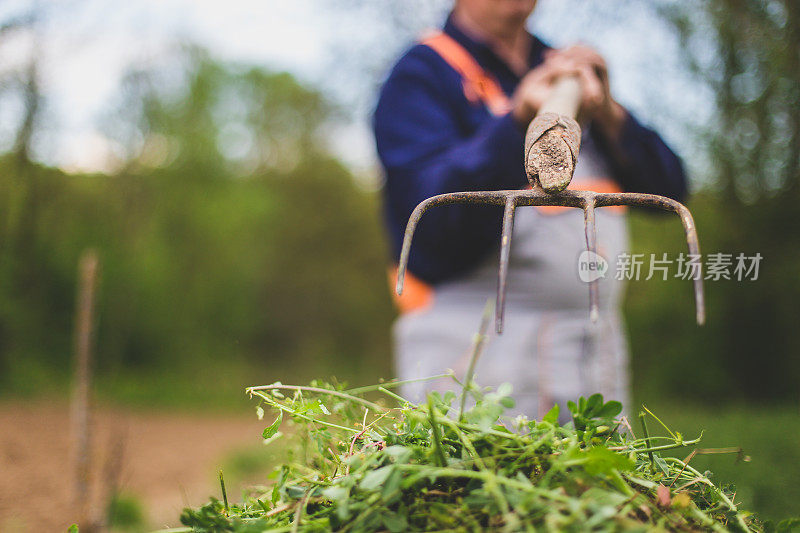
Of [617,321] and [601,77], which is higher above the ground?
[601,77]

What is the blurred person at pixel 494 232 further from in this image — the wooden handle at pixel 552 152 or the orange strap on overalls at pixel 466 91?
the wooden handle at pixel 552 152

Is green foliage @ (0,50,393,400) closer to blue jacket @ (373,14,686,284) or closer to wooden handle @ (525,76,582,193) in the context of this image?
blue jacket @ (373,14,686,284)

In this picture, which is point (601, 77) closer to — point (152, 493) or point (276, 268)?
point (152, 493)

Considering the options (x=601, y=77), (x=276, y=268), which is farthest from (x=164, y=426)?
(x=601, y=77)

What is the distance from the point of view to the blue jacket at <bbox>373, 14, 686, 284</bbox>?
1634 mm

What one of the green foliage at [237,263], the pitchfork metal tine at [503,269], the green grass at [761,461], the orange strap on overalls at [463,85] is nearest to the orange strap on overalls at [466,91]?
the orange strap on overalls at [463,85]

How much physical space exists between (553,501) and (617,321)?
5.64 feet

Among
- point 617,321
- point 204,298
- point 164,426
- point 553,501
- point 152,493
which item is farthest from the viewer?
point 204,298

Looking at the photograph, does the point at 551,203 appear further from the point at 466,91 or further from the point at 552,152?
the point at 466,91

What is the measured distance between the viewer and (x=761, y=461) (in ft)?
8.46

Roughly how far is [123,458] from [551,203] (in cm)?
458

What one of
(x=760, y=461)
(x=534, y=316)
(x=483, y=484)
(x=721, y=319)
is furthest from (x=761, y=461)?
(x=721, y=319)

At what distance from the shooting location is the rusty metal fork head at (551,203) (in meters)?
0.87

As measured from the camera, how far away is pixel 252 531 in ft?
2.24
